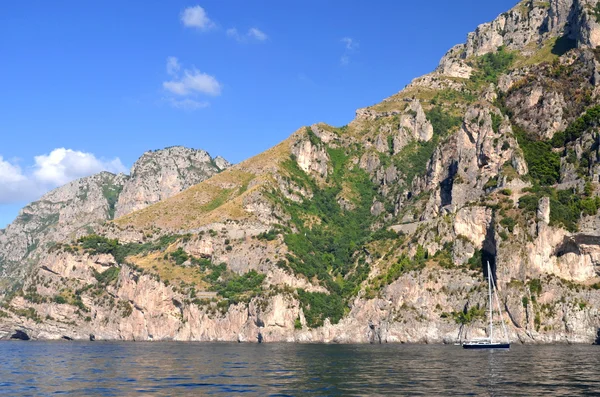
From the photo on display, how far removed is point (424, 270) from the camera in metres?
192

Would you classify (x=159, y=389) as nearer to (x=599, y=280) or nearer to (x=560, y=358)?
(x=560, y=358)

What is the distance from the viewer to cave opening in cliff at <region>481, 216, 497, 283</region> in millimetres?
178750

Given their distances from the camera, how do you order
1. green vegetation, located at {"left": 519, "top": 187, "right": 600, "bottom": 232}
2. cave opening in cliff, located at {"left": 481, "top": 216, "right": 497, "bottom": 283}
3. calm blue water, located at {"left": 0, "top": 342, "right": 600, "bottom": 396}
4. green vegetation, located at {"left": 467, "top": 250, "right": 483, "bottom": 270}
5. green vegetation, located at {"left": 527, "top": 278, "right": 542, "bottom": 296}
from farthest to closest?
green vegetation, located at {"left": 467, "top": 250, "right": 483, "bottom": 270} → cave opening in cliff, located at {"left": 481, "top": 216, "right": 497, "bottom": 283} → green vegetation, located at {"left": 519, "top": 187, "right": 600, "bottom": 232} → green vegetation, located at {"left": 527, "top": 278, "right": 542, "bottom": 296} → calm blue water, located at {"left": 0, "top": 342, "right": 600, "bottom": 396}

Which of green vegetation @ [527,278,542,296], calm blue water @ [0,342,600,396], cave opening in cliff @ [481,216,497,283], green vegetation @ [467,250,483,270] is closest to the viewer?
calm blue water @ [0,342,600,396]

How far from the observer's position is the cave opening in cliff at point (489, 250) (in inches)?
7037

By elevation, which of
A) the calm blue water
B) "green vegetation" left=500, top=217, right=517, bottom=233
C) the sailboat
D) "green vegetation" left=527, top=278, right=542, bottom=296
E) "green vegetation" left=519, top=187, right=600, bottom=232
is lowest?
the calm blue water

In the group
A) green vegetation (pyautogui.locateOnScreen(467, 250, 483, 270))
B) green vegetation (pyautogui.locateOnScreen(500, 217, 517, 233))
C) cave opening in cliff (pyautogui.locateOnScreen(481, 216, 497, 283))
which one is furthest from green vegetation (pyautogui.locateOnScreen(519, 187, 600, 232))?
green vegetation (pyautogui.locateOnScreen(467, 250, 483, 270))

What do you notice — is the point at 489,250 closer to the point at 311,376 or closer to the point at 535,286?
the point at 535,286

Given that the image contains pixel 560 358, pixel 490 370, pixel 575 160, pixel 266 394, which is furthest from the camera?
pixel 575 160

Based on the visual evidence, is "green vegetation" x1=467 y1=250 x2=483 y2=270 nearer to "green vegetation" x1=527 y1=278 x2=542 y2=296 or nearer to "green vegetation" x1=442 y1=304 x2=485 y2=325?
"green vegetation" x1=442 y1=304 x2=485 y2=325

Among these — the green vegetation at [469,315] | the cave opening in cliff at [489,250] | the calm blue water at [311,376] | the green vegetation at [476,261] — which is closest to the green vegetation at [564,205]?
the cave opening in cliff at [489,250]

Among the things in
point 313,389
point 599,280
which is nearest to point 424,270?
point 599,280

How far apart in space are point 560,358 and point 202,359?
61.7m

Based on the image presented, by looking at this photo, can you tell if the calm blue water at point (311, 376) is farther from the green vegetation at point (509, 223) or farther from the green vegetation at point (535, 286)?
the green vegetation at point (509, 223)
